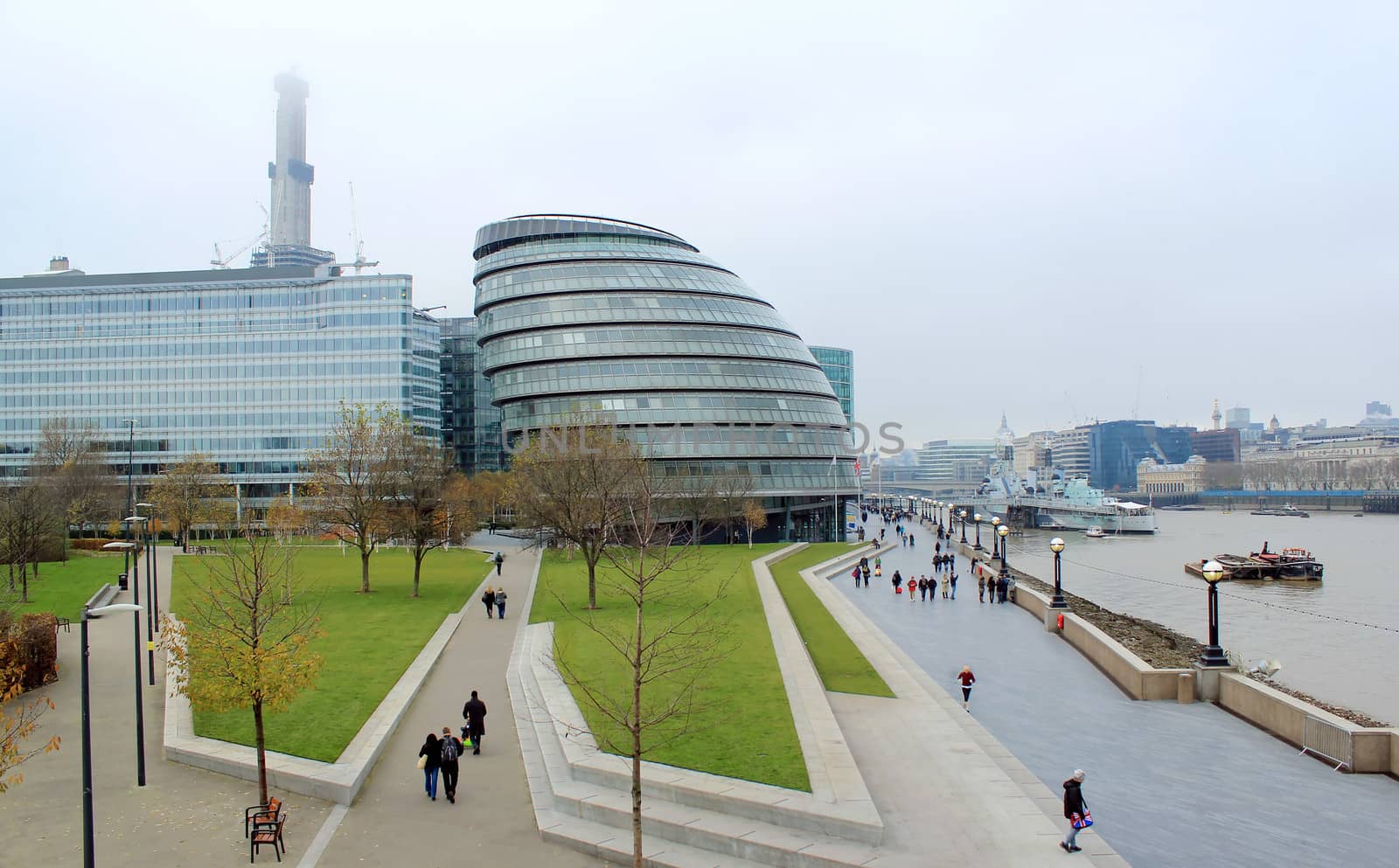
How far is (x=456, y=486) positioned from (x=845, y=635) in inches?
1624

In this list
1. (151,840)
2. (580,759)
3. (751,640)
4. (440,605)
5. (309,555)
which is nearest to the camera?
(151,840)

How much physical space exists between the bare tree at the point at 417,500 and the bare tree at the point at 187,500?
21792 millimetres

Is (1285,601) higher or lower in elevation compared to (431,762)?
lower

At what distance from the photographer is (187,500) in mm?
67062

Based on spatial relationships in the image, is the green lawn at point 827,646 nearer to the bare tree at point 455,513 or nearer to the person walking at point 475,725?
the person walking at point 475,725

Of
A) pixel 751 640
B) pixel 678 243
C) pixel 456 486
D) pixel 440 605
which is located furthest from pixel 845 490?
pixel 751 640

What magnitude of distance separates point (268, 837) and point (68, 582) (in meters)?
42.5

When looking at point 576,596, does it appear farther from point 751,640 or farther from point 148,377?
point 148,377

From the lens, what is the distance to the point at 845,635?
1320 inches

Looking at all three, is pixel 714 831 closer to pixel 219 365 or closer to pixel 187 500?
pixel 187 500

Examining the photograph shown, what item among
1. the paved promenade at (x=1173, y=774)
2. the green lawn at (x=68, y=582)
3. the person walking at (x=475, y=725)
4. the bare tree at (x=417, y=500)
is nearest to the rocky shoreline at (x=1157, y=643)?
the paved promenade at (x=1173, y=774)

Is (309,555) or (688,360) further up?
(688,360)

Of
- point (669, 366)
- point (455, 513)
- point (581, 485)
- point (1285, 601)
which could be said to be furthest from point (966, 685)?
point (669, 366)

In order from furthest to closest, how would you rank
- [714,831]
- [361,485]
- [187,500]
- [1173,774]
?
1. [187,500]
2. [361,485]
3. [1173,774]
4. [714,831]
